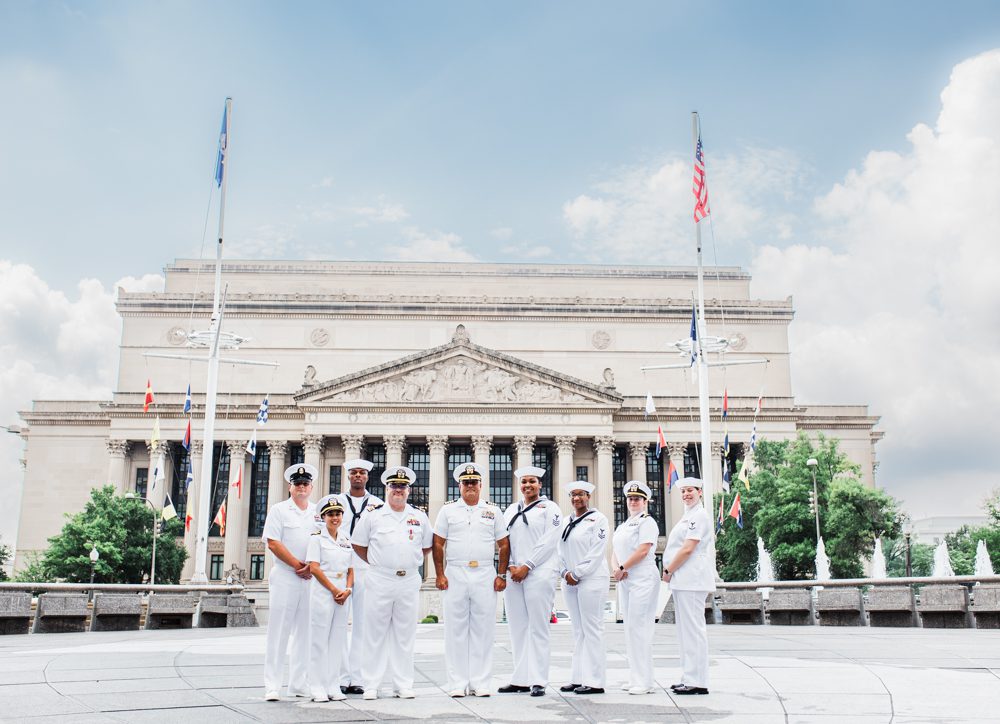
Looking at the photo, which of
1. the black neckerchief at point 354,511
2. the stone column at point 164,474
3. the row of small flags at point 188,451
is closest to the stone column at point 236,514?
the row of small flags at point 188,451

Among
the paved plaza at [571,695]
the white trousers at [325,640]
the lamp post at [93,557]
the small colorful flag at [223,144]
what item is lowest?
the paved plaza at [571,695]

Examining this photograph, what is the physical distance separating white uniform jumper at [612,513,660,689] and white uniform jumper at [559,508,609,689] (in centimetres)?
31

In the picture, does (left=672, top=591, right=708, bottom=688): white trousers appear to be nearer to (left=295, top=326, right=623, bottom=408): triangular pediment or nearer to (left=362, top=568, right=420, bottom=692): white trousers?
(left=362, top=568, right=420, bottom=692): white trousers

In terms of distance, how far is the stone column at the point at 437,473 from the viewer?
2489 inches

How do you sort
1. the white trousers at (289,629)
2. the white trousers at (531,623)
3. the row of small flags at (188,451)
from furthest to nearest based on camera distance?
the row of small flags at (188,451) < the white trousers at (531,623) < the white trousers at (289,629)

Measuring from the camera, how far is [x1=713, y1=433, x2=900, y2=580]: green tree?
2073 inches

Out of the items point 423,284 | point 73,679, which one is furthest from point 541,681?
point 423,284

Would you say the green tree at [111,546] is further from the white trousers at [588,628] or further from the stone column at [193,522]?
the white trousers at [588,628]

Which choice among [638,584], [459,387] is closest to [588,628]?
[638,584]

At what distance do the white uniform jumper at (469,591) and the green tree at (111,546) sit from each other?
45.9 m

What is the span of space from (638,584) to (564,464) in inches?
2061

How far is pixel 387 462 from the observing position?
65.8 m

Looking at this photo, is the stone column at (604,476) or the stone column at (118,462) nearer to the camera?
the stone column at (604,476)

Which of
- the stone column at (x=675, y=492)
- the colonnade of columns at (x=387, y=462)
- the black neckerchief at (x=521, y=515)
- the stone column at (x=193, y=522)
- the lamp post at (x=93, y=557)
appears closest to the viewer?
the black neckerchief at (x=521, y=515)
